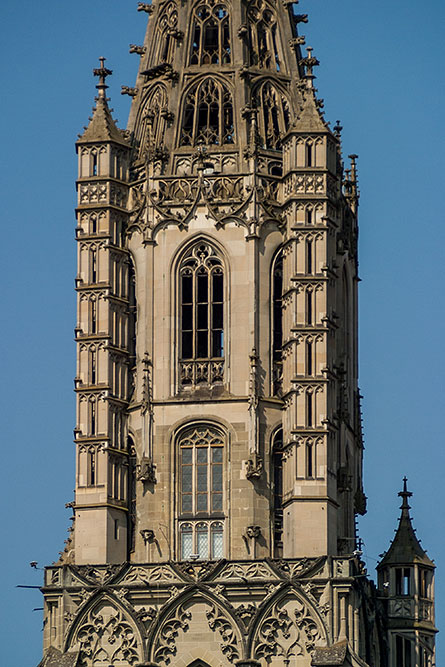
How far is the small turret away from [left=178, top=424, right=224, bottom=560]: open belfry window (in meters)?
6.45

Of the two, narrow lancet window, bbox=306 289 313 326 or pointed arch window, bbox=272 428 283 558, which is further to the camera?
narrow lancet window, bbox=306 289 313 326

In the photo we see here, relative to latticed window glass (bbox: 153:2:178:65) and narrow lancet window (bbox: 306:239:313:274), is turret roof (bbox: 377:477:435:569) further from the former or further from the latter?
latticed window glass (bbox: 153:2:178:65)

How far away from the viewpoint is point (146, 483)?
8556 cm

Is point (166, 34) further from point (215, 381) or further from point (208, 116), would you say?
point (215, 381)

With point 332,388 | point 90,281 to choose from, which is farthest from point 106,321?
point 332,388

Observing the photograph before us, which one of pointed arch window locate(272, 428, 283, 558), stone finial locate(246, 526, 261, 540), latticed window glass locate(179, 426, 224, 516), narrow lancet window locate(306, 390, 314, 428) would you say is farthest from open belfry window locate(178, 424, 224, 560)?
narrow lancet window locate(306, 390, 314, 428)

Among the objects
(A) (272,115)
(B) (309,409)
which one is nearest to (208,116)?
(A) (272,115)

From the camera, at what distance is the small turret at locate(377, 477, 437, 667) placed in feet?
290

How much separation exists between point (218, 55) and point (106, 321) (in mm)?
9280

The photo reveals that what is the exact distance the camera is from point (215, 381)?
86.2 m

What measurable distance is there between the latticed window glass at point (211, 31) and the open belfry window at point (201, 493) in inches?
470

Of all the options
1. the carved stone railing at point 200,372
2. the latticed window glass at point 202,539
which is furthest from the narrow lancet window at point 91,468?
the carved stone railing at point 200,372

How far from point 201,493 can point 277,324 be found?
5501mm

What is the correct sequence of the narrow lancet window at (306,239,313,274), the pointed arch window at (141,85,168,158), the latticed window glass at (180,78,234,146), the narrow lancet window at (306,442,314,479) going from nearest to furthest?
the narrow lancet window at (306,442,314,479) → the narrow lancet window at (306,239,313,274) → the latticed window glass at (180,78,234,146) → the pointed arch window at (141,85,168,158)
